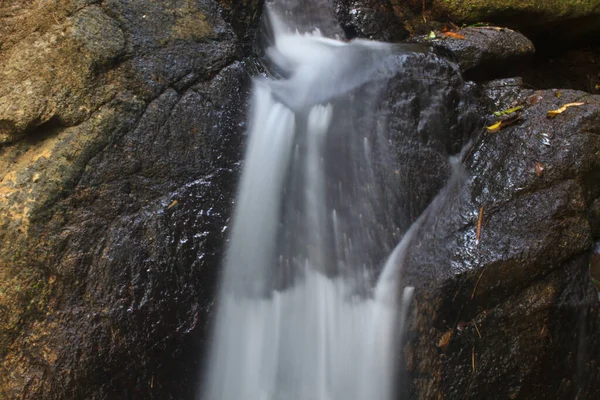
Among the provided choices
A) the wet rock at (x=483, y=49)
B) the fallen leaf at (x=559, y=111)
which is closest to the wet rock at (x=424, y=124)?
the wet rock at (x=483, y=49)

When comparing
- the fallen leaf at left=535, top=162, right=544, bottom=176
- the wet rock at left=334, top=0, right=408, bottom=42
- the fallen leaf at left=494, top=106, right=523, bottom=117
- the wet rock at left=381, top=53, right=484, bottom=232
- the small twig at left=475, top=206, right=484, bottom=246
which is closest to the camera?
the small twig at left=475, top=206, right=484, bottom=246

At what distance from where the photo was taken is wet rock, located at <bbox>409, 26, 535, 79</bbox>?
3.69 metres

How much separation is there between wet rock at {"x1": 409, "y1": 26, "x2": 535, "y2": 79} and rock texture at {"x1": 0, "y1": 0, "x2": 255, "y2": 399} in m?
2.03

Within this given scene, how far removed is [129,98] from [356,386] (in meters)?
2.18

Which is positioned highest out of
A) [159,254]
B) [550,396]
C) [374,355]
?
[159,254]

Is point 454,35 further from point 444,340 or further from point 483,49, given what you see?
point 444,340

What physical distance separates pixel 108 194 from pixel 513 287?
7.75 feet

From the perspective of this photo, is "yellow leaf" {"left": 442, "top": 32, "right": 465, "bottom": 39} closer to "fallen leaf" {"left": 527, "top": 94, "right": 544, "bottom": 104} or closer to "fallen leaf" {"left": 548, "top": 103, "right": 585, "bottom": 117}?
"fallen leaf" {"left": 527, "top": 94, "right": 544, "bottom": 104}

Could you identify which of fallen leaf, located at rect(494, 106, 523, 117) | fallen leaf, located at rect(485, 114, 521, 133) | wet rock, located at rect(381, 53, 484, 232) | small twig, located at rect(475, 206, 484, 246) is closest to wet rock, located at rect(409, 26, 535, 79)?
wet rock, located at rect(381, 53, 484, 232)

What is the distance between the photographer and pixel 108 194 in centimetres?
234

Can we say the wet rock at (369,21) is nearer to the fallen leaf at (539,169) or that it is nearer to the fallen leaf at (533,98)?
the fallen leaf at (533,98)

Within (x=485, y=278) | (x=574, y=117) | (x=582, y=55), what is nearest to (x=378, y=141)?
(x=485, y=278)

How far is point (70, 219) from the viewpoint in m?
2.24

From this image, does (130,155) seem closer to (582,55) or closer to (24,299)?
(24,299)
